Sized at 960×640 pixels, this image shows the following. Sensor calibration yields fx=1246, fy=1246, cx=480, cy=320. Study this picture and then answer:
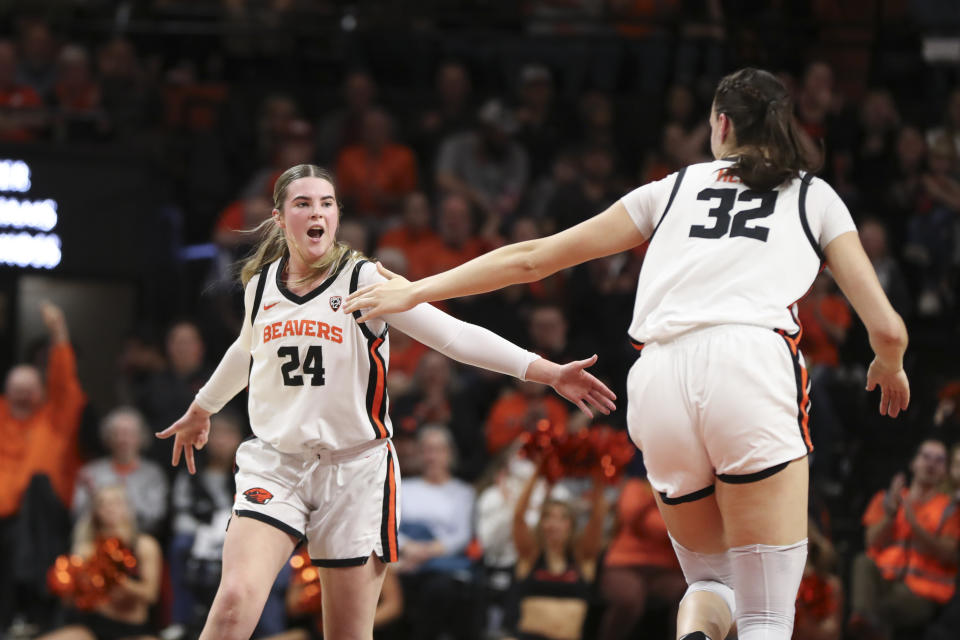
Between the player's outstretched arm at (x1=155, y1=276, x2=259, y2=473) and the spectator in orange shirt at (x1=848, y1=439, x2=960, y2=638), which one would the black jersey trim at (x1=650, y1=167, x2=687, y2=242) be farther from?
the spectator in orange shirt at (x1=848, y1=439, x2=960, y2=638)

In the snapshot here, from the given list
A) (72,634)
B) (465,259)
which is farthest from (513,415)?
(72,634)

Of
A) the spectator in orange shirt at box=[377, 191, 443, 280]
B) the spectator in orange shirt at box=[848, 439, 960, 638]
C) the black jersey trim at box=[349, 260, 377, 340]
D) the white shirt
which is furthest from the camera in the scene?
the spectator in orange shirt at box=[377, 191, 443, 280]

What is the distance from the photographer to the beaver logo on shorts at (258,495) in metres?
4.32

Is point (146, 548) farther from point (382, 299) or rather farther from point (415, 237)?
point (382, 299)

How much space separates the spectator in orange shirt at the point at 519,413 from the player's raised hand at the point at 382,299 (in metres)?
4.09

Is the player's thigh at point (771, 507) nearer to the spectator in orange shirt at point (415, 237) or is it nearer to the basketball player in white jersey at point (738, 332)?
the basketball player in white jersey at point (738, 332)

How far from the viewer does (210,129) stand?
35.3ft

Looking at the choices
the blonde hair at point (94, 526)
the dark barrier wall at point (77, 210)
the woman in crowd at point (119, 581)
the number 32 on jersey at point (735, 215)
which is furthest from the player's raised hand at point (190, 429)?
the dark barrier wall at point (77, 210)

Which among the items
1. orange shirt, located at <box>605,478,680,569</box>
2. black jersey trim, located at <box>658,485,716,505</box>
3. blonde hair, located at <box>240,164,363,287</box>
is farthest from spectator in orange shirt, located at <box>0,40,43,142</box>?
black jersey trim, located at <box>658,485,716,505</box>

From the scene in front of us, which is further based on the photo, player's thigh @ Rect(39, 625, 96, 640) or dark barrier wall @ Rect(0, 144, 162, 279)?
dark barrier wall @ Rect(0, 144, 162, 279)

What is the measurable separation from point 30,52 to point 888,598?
27.1 ft

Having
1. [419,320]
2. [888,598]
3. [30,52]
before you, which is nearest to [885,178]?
[888,598]

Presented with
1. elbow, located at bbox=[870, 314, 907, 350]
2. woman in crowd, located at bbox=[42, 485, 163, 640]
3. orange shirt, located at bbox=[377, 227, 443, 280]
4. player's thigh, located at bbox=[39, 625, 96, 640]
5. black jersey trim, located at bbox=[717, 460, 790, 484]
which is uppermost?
orange shirt, located at bbox=[377, 227, 443, 280]

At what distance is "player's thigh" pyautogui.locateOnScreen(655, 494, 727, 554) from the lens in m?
3.85
